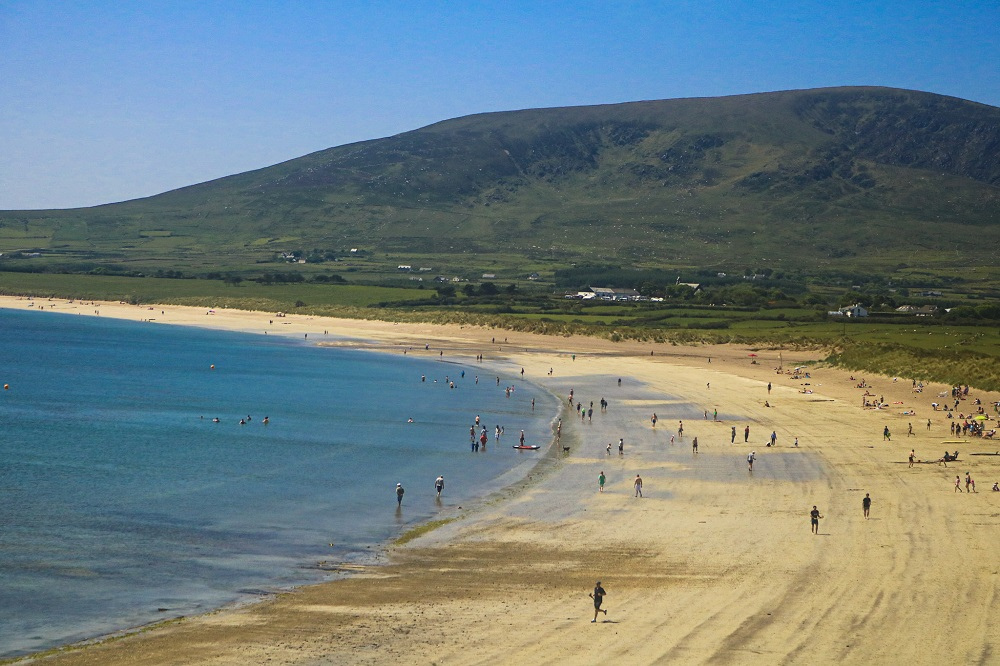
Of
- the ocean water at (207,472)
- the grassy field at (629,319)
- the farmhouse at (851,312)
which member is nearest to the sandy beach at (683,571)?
the ocean water at (207,472)

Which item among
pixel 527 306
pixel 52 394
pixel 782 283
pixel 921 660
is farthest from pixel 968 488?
pixel 782 283

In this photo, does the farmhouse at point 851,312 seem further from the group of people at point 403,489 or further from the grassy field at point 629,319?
the group of people at point 403,489

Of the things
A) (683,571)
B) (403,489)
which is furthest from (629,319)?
(683,571)

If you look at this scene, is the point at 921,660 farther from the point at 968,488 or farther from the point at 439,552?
the point at 968,488

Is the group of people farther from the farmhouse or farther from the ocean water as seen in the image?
the farmhouse

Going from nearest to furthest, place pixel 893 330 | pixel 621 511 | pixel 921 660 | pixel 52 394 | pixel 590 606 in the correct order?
pixel 921 660, pixel 590 606, pixel 621 511, pixel 52 394, pixel 893 330

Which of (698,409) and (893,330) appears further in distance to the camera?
(893,330)

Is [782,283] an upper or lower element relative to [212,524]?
upper
